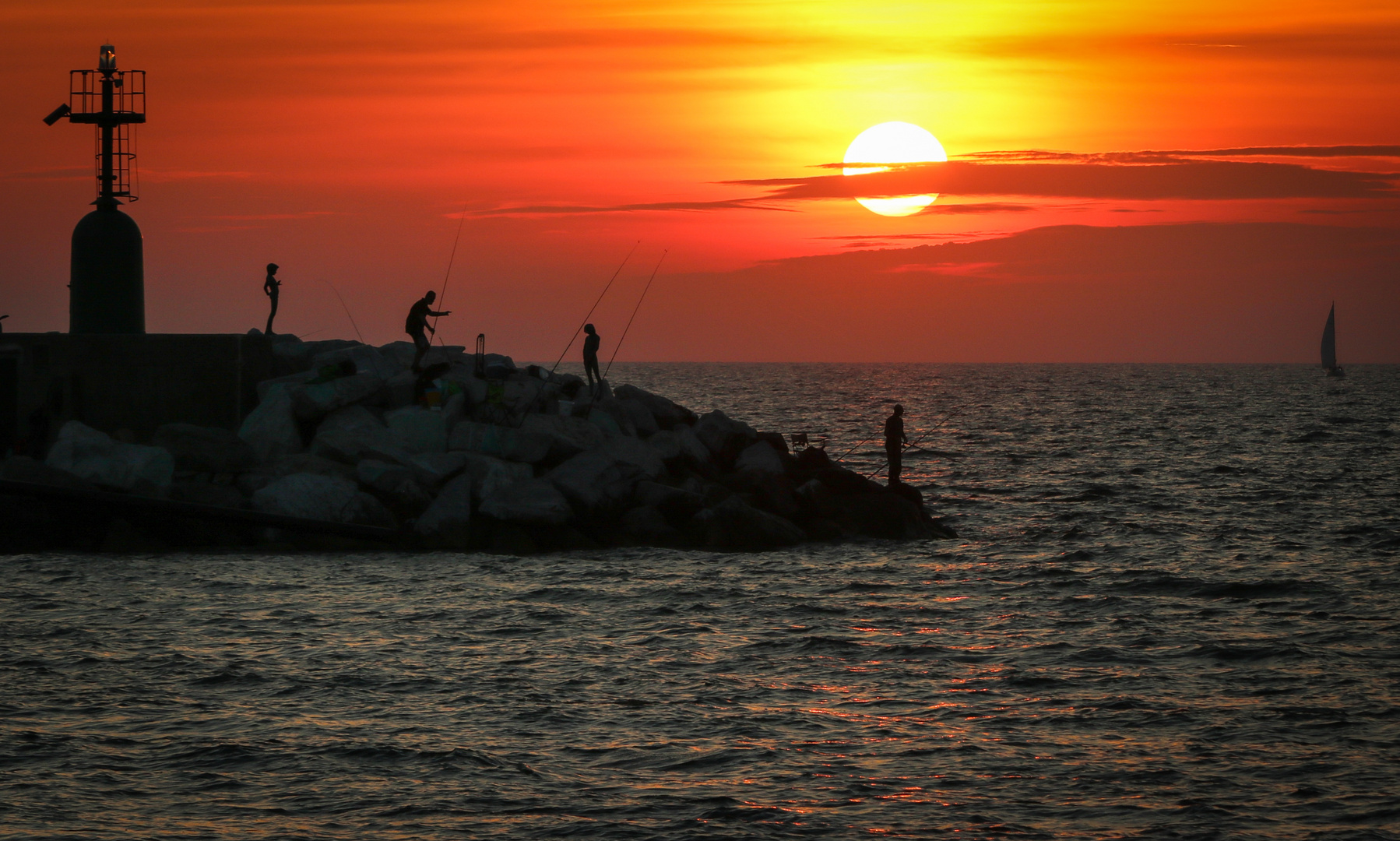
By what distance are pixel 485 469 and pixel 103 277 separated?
9731mm

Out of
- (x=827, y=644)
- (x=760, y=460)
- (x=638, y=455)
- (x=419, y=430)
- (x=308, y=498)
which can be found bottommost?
(x=827, y=644)

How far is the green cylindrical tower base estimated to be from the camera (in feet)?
78.5

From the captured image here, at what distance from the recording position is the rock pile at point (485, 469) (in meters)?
18.5

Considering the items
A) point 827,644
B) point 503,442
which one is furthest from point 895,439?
point 827,644

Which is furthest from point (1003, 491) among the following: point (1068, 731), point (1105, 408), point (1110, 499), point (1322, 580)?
point (1105, 408)

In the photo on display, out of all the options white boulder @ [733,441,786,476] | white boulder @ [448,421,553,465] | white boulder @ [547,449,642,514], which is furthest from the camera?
white boulder @ [733,441,786,476]

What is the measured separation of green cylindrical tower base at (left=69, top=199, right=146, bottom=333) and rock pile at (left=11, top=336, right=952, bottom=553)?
12.0ft

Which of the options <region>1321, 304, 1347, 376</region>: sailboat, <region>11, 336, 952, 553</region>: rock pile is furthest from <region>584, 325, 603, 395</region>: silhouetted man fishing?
<region>1321, 304, 1347, 376</region>: sailboat

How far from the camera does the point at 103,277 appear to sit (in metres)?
24.0

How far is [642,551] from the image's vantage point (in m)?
18.8

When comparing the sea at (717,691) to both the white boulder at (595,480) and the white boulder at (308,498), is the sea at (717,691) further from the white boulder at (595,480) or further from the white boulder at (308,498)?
the white boulder at (595,480)

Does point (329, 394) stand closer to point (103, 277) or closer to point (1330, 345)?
point (103, 277)

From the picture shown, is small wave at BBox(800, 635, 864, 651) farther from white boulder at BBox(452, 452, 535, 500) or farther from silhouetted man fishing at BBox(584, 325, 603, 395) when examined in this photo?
silhouetted man fishing at BBox(584, 325, 603, 395)

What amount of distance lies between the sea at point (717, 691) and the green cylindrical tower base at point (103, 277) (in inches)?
301
